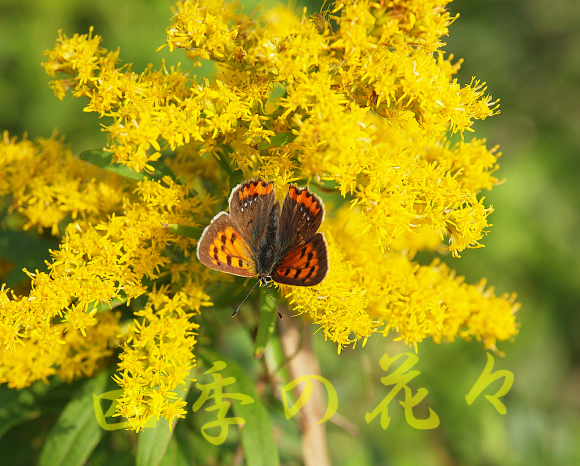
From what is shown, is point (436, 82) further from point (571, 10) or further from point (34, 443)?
point (571, 10)

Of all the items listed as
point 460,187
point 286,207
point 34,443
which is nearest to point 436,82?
point 460,187

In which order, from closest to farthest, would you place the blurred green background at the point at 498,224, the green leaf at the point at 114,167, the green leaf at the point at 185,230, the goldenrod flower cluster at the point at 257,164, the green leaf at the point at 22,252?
the goldenrod flower cluster at the point at 257,164 < the green leaf at the point at 185,230 < the green leaf at the point at 114,167 < the green leaf at the point at 22,252 < the blurred green background at the point at 498,224

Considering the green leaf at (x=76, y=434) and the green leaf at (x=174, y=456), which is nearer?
the green leaf at (x=76, y=434)

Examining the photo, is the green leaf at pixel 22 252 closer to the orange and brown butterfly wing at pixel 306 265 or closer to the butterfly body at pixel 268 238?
the butterfly body at pixel 268 238

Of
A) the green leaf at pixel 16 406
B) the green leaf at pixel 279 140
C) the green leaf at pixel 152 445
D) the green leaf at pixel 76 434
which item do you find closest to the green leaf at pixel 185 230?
the green leaf at pixel 279 140

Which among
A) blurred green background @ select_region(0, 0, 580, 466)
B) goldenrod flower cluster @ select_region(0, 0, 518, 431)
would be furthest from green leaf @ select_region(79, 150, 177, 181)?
blurred green background @ select_region(0, 0, 580, 466)
